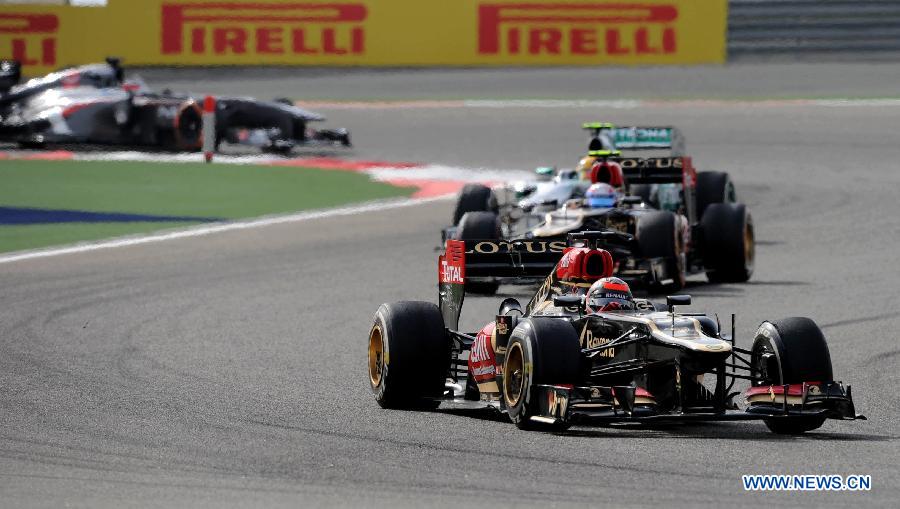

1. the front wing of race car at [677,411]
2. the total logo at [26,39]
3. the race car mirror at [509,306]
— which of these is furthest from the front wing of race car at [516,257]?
the total logo at [26,39]

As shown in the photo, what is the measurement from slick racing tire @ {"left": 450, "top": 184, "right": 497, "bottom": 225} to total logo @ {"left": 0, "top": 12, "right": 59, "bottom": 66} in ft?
79.9

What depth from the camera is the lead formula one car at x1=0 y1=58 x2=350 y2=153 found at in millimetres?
33250

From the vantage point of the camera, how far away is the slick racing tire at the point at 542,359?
32.3 feet

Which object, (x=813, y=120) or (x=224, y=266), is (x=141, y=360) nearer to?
(x=224, y=266)

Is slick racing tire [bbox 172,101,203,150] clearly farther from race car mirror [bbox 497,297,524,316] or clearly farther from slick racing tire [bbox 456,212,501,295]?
race car mirror [bbox 497,297,524,316]

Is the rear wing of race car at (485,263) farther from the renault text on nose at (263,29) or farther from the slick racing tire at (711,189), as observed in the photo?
the renault text on nose at (263,29)

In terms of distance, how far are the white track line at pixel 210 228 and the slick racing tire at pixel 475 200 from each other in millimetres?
3583

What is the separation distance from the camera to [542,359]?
985cm

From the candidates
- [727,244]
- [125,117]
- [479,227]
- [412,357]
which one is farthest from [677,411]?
[125,117]

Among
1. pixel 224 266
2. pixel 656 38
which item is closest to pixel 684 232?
pixel 224 266

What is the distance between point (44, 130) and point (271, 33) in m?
10.6

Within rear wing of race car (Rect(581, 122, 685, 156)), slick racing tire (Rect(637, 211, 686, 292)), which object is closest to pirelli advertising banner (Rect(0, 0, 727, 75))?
rear wing of race car (Rect(581, 122, 685, 156))

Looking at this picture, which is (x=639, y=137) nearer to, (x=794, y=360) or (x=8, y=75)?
(x=794, y=360)

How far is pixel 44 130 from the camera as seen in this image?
109ft
